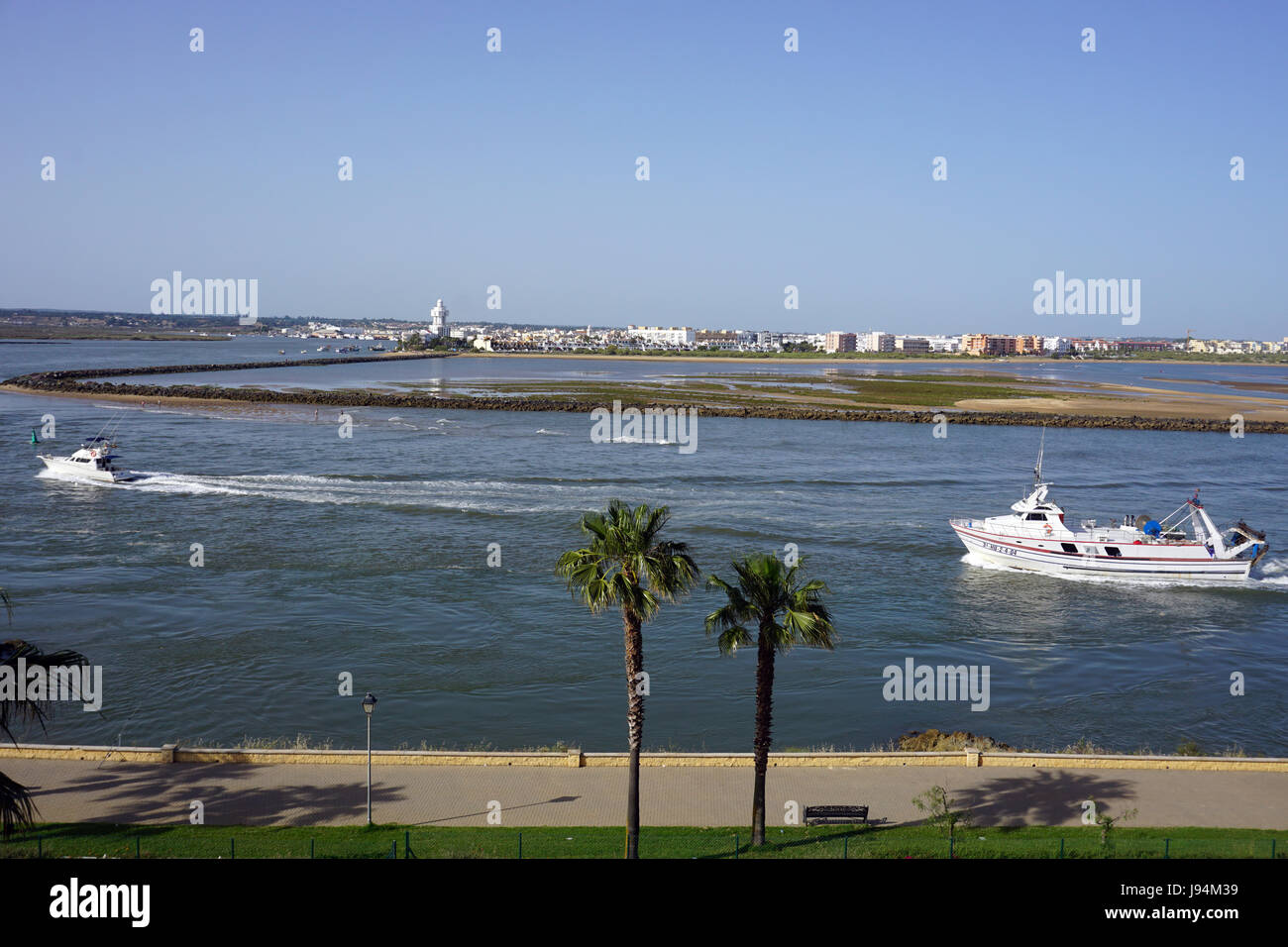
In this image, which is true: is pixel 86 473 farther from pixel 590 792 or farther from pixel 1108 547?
pixel 1108 547

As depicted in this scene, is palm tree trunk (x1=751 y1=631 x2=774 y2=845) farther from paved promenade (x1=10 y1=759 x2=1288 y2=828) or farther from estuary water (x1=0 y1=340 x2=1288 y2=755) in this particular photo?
estuary water (x1=0 y1=340 x2=1288 y2=755)

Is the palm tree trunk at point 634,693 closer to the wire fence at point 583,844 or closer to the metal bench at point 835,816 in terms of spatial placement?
→ the wire fence at point 583,844

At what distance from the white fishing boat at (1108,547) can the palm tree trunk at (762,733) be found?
2960cm

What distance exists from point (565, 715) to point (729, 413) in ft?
290

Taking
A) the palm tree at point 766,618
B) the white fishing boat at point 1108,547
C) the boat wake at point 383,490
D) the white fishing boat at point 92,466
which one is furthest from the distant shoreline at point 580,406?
the palm tree at point 766,618

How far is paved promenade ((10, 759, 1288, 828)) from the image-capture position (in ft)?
67.2

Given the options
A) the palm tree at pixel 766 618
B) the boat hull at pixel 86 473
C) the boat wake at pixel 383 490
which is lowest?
the palm tree at pixel 766 618

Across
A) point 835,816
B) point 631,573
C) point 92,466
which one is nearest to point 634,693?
point 631,573

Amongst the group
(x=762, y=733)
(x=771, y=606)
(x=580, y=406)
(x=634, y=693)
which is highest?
(x=580, y=406)

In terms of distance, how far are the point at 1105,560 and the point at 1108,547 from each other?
67cm

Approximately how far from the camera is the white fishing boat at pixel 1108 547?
46.2 metres

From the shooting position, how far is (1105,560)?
4688cm

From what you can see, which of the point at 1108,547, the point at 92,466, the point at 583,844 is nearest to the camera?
the point at 583,844
